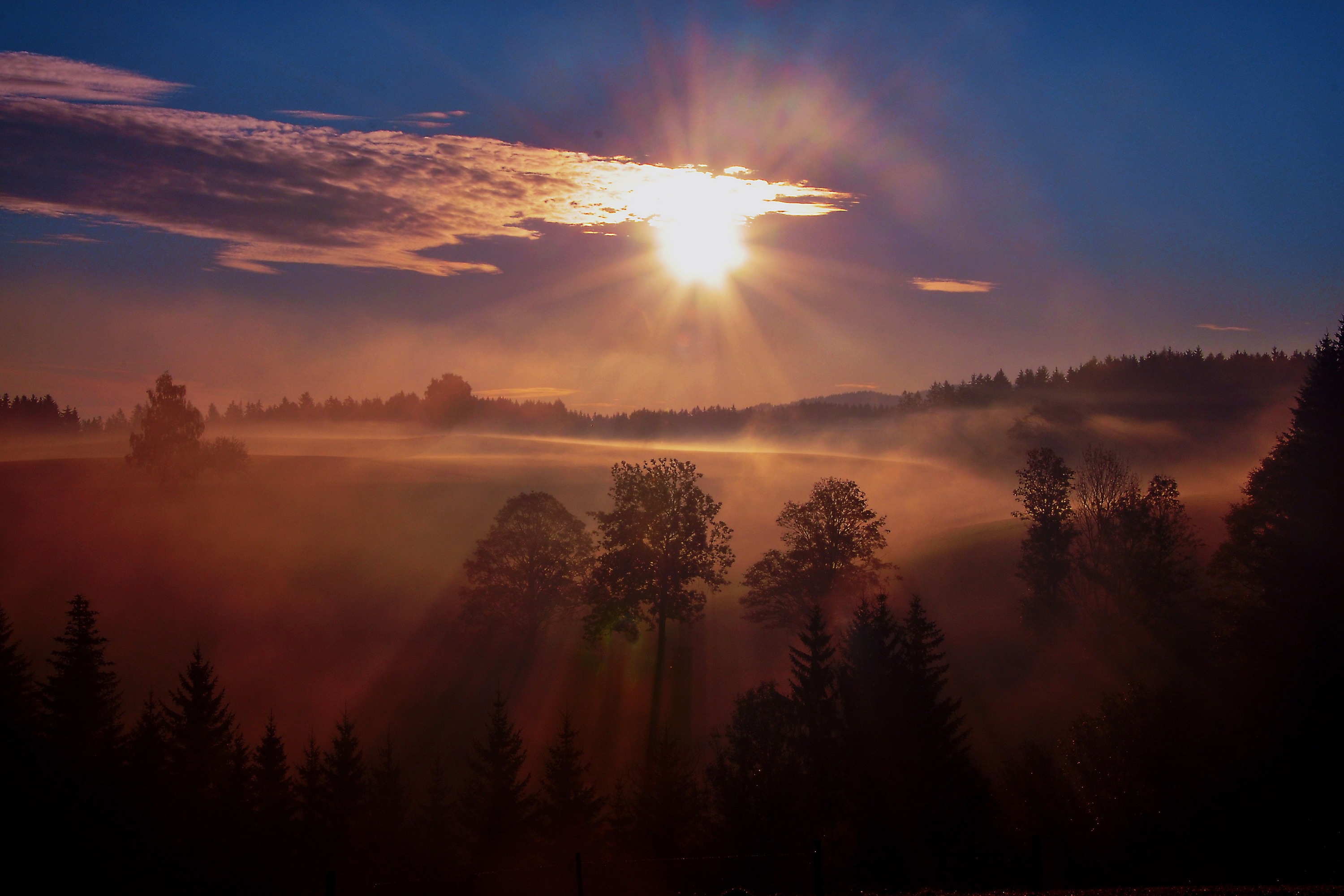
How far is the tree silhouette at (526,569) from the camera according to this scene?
2057 inches

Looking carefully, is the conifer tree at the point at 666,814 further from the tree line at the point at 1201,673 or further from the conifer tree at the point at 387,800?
the tree line at the point at 1201,673

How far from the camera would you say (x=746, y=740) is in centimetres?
3011

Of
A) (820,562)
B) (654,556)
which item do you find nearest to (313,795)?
(654,556)

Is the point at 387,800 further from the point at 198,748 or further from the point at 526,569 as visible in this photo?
the point at 526,569

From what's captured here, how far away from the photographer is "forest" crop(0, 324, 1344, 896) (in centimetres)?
2258

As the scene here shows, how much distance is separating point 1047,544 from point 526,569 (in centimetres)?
3398

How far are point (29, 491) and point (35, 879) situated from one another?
84.1 metres

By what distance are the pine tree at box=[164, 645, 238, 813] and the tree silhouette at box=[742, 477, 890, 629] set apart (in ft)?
98.3

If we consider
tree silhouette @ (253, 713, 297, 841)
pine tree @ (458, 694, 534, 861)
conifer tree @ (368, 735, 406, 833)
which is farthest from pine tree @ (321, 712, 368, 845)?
pine tree @ (458, 694, 534, 861)

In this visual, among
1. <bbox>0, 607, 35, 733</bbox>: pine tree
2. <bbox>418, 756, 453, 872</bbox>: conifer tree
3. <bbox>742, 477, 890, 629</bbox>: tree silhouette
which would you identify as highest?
<bbox>742, 477, 890, 629</bbox>: tree silhouette

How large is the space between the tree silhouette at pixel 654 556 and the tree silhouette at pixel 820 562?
3.64 metres

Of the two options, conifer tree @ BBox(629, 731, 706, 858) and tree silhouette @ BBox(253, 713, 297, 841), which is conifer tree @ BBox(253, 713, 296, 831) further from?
conifer tree @ BBox(629, 731, 706, 858)

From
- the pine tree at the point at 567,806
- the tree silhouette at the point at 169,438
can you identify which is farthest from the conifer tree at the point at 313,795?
the tree silhouette at the point at 169,438

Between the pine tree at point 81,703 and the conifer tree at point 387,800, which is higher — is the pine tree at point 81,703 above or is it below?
above
